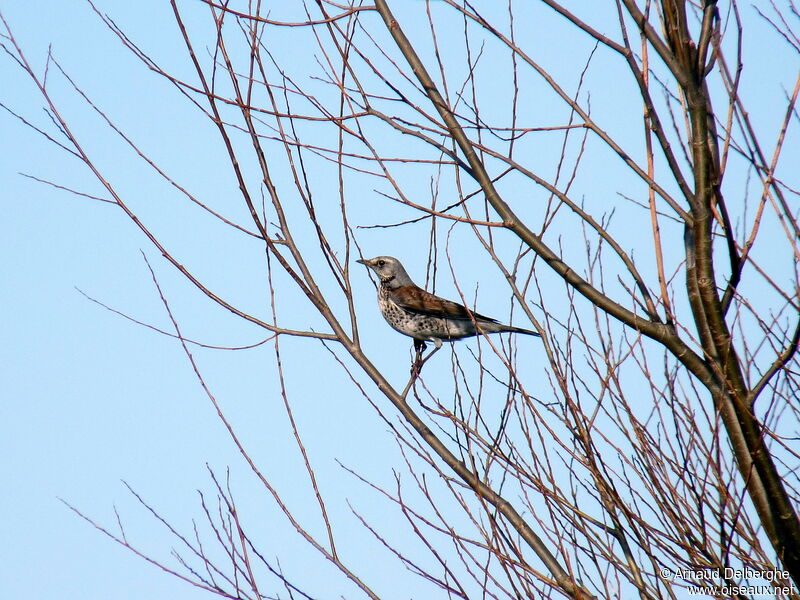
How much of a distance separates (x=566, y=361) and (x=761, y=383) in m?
1.08

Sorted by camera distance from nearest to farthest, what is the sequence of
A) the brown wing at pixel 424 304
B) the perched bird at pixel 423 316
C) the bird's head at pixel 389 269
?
the brown wing at pixel 424 304 → the perched bird at pixel 423 316 → the bird's head at pixel 389 269

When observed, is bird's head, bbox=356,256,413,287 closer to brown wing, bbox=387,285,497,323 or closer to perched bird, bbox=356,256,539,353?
perched bird, bbox=356,256,539,353

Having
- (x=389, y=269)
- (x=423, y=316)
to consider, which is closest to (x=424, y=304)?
(x=423, y=316)

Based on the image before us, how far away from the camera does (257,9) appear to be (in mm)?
3623

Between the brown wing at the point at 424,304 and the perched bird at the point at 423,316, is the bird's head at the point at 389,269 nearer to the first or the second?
the perched bird at the point at 423,316

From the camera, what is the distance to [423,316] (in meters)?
7.67

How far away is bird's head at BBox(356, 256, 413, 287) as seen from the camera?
29.0 ft

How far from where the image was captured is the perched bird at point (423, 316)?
24.5ft

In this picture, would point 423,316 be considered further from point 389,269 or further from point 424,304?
point 389,269

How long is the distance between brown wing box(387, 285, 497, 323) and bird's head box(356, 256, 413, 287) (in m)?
0.40

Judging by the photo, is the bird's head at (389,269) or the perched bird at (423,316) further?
the bird's head at (389,269)

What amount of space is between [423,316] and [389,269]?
1351mm

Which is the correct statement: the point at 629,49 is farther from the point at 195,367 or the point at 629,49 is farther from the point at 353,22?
the point at 195,367

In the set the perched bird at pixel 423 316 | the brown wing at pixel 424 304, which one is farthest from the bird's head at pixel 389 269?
the brown wing at pixel 424 304
